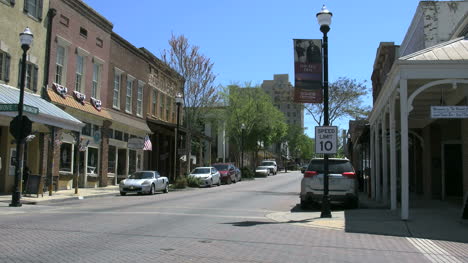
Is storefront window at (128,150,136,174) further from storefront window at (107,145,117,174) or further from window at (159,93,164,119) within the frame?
window at (159,93,164,119)

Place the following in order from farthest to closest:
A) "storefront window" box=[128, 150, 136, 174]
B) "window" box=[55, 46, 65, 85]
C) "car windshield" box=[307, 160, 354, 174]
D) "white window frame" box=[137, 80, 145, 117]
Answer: "white window frame" box=[137, 80, 145, 117]
"storefront window" box=[128, 150, 136, 174]
"window" box=[55, 46, 65, 85]
"car windshield" box=[307, 160, 354, 174]

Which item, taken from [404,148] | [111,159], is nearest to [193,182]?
[111,159]

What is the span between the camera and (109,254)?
7.38m

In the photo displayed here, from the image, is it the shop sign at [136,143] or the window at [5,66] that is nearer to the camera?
the window at [5,66]

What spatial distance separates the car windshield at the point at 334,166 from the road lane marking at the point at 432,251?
240 inches

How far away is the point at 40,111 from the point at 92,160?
989 cm

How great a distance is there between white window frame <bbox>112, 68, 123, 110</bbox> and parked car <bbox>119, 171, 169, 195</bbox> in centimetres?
841

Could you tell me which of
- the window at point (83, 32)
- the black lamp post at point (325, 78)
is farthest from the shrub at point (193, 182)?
the black lamp post at point (325, 78)

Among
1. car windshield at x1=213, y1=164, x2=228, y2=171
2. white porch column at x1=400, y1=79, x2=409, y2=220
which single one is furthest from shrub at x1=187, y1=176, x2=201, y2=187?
white porch column at x1=400, y1=79, x2=409, y2=220

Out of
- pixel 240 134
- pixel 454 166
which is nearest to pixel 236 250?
pixel 454 166

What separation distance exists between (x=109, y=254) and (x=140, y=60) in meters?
29.3

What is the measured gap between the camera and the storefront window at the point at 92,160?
28.2 m

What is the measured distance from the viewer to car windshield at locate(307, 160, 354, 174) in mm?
15578

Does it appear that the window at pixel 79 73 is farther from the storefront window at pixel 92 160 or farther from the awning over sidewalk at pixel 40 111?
the awning over sidewalk at pixel 40 111
